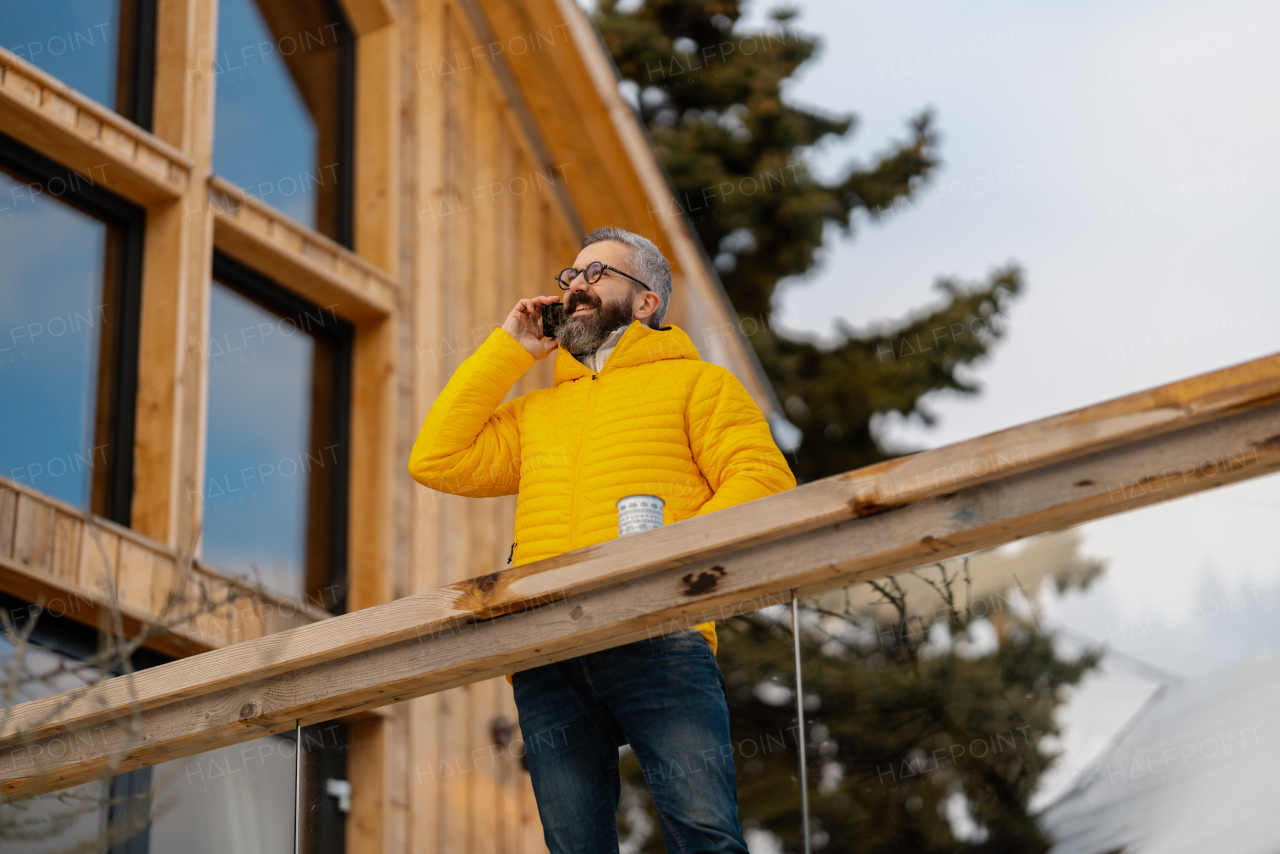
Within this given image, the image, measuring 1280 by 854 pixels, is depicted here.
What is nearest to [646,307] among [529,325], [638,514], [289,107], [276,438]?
[529,325]

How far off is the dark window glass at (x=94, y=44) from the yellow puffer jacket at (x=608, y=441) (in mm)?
3117

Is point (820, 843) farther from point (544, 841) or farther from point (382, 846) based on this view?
point (382, 846)

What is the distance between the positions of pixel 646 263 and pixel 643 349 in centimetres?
28

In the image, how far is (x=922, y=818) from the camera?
3.26m

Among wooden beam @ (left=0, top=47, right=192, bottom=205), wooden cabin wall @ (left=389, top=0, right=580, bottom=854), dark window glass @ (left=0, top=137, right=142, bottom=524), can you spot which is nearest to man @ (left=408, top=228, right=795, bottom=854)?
wooden cabin wall @ (left=389, top=0, right=580, bottom=854)

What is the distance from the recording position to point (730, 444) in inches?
99.3

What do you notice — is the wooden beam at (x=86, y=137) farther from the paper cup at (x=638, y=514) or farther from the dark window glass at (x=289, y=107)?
the paper cup at (x=638, y=514)

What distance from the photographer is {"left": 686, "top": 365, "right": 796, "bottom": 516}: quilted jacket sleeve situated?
2467 millimetres

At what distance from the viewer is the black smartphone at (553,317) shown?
2828 mm

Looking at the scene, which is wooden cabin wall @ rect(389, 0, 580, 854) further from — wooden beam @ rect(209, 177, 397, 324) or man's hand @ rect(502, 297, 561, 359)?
man's hand @ rect(502, 297, 561, 359)

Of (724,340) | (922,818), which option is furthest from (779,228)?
(922,818)

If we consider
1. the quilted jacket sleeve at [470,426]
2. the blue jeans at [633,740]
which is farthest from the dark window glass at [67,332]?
the blue jeans at [633,740]

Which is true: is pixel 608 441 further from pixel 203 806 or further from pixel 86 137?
pixel 86 137

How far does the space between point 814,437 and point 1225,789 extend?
34.6ft
